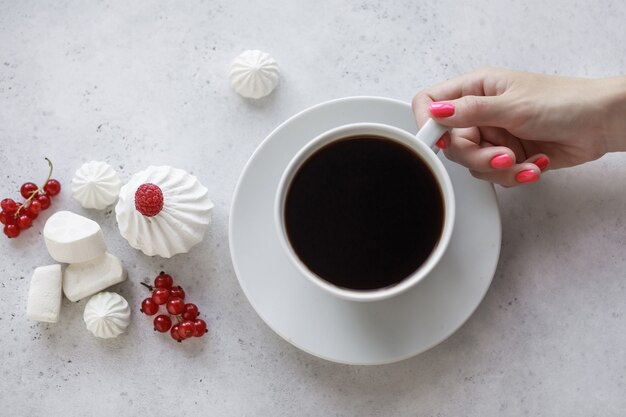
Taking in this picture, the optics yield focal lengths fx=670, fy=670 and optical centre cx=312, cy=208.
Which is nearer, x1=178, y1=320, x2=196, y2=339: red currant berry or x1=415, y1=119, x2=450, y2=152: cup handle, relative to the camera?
x1=415, y1=119, x2=450, y2=152: cup handle

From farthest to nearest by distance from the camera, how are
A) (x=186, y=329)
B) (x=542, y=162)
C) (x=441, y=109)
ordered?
(x=186, y=329) < (x=542, y=162) < (x=441, y=109)

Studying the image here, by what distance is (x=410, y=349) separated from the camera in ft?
3.36

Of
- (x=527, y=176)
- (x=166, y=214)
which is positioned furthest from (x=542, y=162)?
(x=166, y=214)

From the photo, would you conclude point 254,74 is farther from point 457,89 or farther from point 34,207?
point 34,207

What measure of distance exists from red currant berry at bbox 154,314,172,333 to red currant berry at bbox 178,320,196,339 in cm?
3

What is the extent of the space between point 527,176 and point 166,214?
1.90 ft

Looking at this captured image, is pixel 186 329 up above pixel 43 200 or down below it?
below

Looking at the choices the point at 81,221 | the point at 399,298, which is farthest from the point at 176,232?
the point at 399,298

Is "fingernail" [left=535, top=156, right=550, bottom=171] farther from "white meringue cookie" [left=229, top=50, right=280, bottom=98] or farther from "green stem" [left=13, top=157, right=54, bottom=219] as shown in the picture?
"green stem" [left=13, top=157, right=54, bottom=219]

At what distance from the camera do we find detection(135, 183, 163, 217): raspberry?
1083 mm

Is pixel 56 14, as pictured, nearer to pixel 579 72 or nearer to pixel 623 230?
pixel 579 72

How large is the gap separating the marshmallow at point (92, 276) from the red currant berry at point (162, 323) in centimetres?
10

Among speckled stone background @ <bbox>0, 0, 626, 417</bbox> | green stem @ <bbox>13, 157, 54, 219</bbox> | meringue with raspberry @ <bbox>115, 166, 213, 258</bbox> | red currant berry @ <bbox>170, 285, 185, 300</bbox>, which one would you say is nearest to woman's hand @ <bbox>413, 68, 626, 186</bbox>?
speckled stone background @ <bbox>0, 0, 626, 417</bbox>

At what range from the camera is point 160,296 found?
1148 mm
